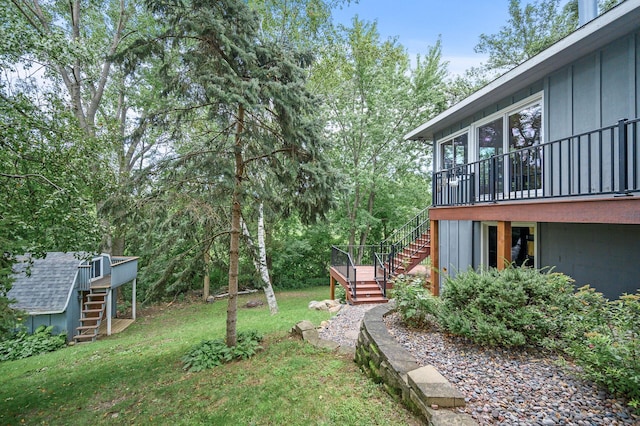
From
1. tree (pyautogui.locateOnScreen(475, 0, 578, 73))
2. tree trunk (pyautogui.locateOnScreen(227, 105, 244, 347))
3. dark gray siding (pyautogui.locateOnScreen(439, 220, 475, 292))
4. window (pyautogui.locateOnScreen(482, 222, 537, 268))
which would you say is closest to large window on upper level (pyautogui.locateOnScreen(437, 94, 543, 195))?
window (pyautogui.locateOnScreen(482, 222, 537, 268))

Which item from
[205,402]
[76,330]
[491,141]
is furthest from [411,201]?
[76,330]

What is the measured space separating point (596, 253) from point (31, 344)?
45.5ft

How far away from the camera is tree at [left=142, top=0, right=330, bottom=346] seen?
179 inches

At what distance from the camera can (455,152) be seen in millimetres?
8453

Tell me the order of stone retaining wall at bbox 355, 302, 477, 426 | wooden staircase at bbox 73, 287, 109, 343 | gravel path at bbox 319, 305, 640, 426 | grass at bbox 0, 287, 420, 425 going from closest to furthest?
gravel path at bbox 319, 305, 640, 426 < stone retaining wall at bbox 355, 302, 477, 426 < grass at bbox 0, 287, 420, 425 < wooden staircase at bbox 73, 287, 109, 343

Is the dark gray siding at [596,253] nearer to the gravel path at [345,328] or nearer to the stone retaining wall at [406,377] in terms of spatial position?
the stone retaining wall at [406,377]

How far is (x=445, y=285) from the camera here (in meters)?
4.19

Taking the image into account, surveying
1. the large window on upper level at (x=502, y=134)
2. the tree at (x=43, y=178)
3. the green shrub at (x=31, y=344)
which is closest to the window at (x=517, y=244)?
the large window on upper level at (x=502, y=134)

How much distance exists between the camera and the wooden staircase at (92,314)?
360 inches

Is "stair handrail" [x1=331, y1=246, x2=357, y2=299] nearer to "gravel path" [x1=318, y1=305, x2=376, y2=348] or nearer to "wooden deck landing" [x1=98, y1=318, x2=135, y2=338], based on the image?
"gravel path" [x1=318, y1=305, x2=376, y2=348]

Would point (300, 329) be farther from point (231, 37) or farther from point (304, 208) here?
point (231, 37)

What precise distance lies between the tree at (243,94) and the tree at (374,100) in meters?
7.87

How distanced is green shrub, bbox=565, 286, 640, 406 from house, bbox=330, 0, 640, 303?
40.1 inches

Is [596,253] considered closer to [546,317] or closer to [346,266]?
[546,317]
